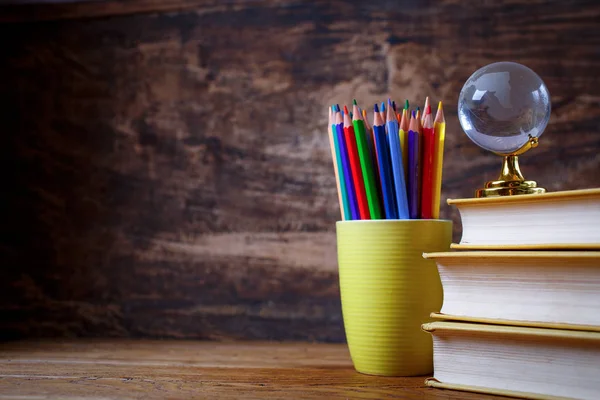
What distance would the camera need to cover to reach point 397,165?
698 mm

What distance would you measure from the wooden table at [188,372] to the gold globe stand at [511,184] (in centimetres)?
21

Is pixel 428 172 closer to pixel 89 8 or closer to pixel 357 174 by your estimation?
Answer: pixel 357 174

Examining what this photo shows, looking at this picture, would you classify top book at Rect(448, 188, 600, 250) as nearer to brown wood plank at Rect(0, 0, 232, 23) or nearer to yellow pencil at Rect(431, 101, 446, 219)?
yellow pencil at Rect(431, 101, 446, 219)

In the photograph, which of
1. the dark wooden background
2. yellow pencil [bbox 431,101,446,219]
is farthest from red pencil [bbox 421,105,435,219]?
the dark wooden background

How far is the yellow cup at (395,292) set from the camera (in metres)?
0.69

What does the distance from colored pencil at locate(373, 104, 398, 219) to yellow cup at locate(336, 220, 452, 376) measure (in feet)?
0.06

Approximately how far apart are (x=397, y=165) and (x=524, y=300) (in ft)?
0.66

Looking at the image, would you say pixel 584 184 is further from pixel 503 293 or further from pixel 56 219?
pixel 56 219

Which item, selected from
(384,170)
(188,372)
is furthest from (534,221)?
(188,372)

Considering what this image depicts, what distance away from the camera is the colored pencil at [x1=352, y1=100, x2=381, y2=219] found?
706 millimetres

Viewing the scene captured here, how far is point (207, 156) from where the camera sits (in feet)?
3.36

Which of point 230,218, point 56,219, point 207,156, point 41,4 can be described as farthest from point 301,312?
point 41,4

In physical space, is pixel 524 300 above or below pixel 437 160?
below

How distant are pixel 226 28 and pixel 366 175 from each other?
46cm
